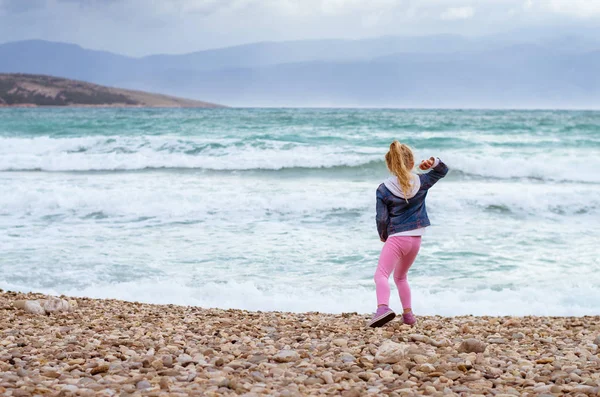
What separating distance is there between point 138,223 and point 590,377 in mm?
8202

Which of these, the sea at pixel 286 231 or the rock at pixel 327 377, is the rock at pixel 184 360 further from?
the sea at pixel 286 231

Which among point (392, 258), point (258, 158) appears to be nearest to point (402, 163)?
point (392, 258)

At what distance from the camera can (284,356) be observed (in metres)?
3.89

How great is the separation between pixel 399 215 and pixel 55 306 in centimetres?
305

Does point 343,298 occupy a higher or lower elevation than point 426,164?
lower

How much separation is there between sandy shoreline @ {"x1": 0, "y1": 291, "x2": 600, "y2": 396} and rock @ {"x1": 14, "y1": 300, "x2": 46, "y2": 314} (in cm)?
7

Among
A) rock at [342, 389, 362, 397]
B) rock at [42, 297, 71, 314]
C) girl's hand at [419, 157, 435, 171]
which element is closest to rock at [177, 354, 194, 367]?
rock at [342, 389, 362, 397]

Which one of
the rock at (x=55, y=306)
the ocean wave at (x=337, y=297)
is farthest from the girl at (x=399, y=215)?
the rock at (x=55, y=306)

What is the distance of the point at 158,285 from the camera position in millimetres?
6988

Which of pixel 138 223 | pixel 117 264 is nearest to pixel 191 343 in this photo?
pixel 117 264

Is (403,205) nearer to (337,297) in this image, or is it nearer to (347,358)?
(347,358)

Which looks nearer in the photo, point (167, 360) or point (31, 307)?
point (167, 360)

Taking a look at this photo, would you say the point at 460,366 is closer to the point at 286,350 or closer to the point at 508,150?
the point at 286,350

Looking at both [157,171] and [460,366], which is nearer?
[460,366]
